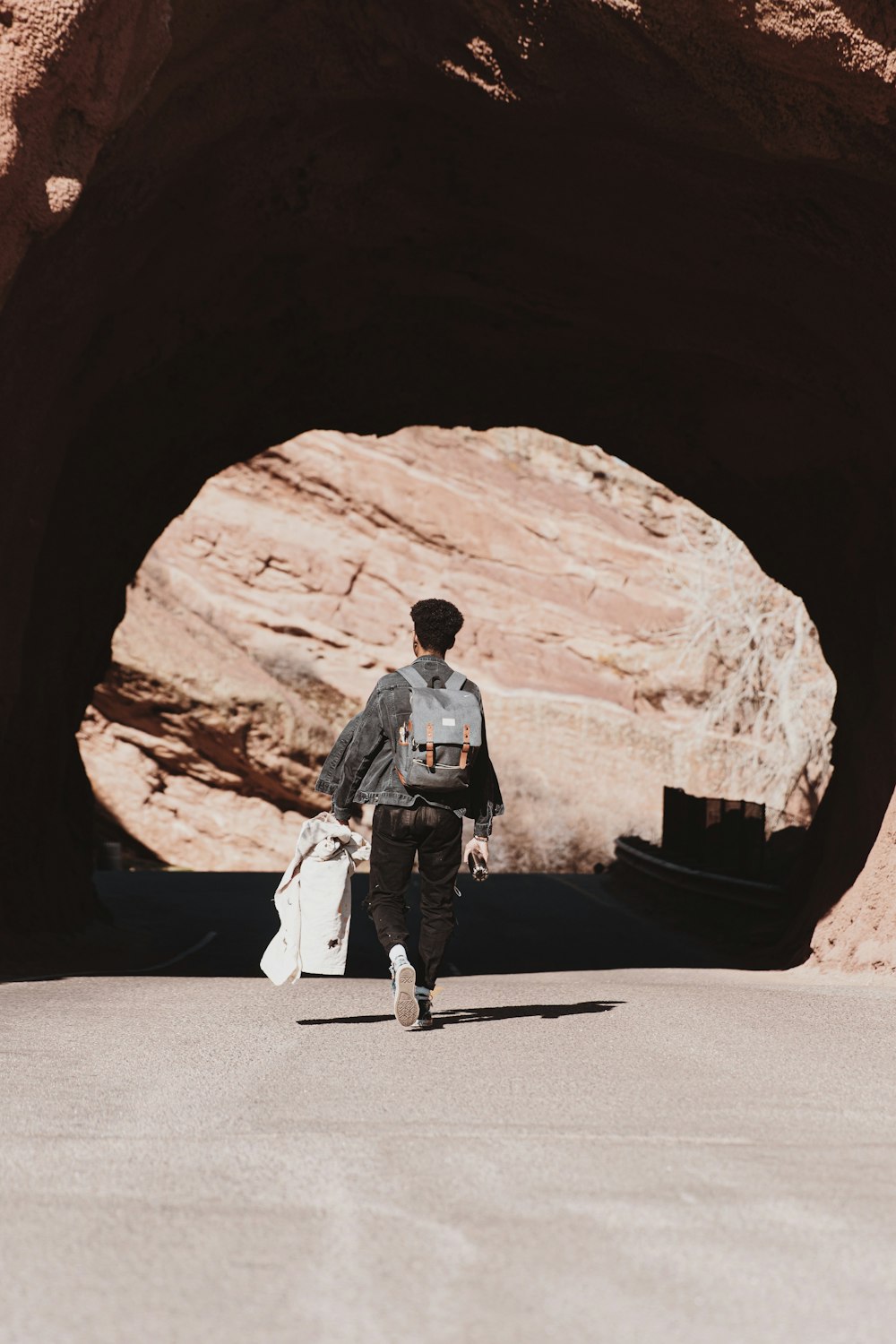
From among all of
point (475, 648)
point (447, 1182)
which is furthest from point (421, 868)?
point (475, 648)

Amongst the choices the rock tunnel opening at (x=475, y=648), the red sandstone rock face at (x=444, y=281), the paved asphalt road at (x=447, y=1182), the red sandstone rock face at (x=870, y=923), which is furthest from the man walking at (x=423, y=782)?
Answer: the rock tunnel opening at (x=475, y=648)

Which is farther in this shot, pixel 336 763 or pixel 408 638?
pixel 408 638

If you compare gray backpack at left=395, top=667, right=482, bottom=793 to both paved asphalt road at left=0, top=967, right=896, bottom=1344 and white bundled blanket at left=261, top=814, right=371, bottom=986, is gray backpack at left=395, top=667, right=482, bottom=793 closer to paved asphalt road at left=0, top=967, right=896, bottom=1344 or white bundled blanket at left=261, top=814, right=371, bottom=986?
white bundled blanket at left=261, top=814, right=371, bottom=986

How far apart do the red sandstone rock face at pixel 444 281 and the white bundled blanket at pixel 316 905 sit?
4085mm

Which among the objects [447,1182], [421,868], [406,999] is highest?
[421,868]

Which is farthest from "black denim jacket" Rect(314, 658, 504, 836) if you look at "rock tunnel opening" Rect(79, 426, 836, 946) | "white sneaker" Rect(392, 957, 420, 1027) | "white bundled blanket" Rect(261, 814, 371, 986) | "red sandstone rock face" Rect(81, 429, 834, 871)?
"red sandstone rock face" Rect(81, 429, 834, 871)

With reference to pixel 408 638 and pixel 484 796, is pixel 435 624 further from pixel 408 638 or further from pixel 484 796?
pixel 408 638

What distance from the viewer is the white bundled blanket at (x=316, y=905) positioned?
718 cm

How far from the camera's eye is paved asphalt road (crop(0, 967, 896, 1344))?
2.94m

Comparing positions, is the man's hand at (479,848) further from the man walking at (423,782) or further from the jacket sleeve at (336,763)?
the jacket sleeve at (336,763)

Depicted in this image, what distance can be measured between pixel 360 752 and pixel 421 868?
2.20ft

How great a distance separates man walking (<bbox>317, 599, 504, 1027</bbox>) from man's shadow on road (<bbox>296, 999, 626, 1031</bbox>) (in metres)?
0.29

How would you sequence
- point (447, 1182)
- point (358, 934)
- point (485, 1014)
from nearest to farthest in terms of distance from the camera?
point (447, 1182)
point (485, 1014)
point (358, 934)

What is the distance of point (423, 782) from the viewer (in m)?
6.90
